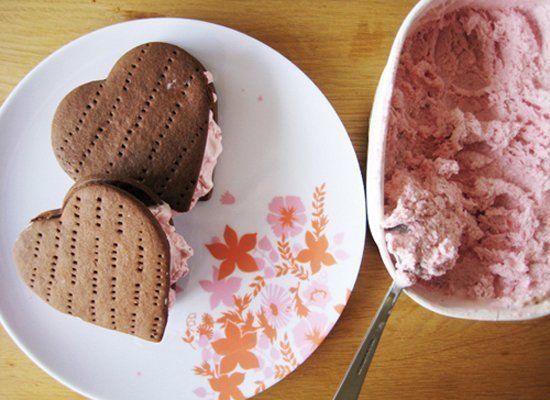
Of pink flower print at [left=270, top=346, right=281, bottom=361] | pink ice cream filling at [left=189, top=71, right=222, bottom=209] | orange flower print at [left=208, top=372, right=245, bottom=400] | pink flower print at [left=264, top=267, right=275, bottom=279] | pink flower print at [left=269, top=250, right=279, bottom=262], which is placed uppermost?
pink ice cream filling at [left=189, top=71, right=222, bottom=209]

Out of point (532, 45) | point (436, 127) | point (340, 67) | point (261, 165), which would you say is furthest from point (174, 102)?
point (532, 45)

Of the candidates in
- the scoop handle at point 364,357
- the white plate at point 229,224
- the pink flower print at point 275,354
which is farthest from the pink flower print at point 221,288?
the scoop handle at point 364,357

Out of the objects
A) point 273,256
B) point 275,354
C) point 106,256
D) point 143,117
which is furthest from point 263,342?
point 143,117

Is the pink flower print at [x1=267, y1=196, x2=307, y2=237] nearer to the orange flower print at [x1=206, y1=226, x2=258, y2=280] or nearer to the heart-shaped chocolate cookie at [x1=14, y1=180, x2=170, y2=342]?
the orange flower print at [x1=206, y1=226, x2=258, y2=280]

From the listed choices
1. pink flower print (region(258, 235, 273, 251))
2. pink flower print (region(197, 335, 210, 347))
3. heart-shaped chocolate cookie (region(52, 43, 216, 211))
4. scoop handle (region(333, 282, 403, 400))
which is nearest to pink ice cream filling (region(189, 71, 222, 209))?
heart-shaped chocolate cookie (region(52, 43, 216, 211))

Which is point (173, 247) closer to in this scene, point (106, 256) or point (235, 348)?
point (106, 256)

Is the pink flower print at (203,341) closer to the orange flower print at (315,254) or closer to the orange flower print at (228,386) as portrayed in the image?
the orange flower print at (228,386)

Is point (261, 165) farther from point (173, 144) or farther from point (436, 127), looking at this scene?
point (436, 127)
